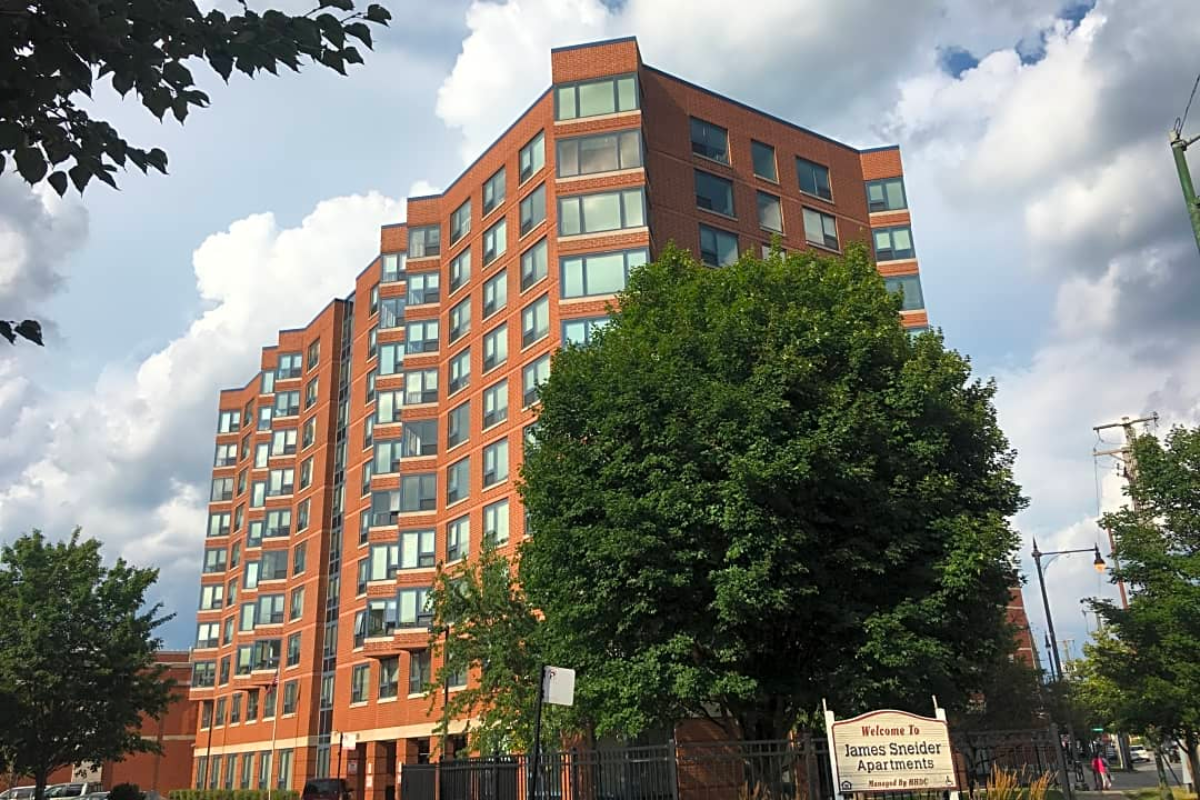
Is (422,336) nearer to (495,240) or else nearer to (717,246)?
(495,240)

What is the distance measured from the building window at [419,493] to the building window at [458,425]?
6.14 feet

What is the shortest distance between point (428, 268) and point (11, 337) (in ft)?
152

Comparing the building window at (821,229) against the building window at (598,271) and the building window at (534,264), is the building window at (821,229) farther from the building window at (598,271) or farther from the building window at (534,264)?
the building window at (534,264)

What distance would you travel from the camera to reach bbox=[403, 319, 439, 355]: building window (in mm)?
50312

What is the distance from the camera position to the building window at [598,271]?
38750 mm

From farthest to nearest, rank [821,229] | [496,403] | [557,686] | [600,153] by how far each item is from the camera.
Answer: [821,229] → [496,403] → [600,153] → [557,686]

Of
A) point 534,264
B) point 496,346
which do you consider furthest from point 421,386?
point 534,264

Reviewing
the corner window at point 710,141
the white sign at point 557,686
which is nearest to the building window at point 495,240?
the corner window at point 710,141

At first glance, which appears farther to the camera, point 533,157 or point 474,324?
point 474,324

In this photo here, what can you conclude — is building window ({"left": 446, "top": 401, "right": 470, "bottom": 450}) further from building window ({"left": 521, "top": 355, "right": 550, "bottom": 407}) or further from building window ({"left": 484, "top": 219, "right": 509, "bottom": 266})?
building window ({"left": 484, "top": 219, "right": 509, "bottom": 266})

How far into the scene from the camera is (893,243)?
1897 inches

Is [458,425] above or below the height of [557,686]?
above

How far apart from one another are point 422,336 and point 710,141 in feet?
56.9

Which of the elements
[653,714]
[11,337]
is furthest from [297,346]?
[11,337]
